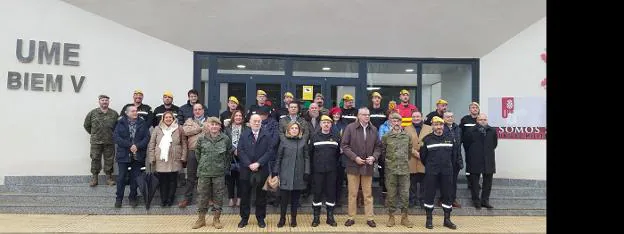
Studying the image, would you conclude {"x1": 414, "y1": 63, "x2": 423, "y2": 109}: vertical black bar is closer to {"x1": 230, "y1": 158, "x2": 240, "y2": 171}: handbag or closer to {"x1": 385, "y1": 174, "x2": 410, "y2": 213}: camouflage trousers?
{"x1": 385, "y1": 174, "x2": 410, "y2": 213}: camouflage trousers

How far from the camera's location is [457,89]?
34.5 feet

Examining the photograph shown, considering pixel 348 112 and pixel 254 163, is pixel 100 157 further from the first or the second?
pixel 348 112

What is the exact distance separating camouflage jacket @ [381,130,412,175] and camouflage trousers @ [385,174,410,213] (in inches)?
3.7

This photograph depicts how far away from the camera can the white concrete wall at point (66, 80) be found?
8789 mm

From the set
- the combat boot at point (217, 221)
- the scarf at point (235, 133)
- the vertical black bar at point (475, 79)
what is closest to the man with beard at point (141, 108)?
the scarf at point (235, 133)

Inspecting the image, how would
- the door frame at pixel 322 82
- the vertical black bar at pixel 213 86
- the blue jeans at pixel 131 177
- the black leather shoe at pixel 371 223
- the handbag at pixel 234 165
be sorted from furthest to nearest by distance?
the door frame at pixel 322 82
the vertical black bar at pixel 213 86
the blue jeans at pixel 131 177
the handbag at pixel 234 165
the black leather shoe at pixel 371 223

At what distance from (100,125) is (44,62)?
1789mm

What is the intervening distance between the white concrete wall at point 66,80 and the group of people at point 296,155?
32.0 inches

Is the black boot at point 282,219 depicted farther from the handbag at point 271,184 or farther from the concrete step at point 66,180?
the concrete step at point 66,180

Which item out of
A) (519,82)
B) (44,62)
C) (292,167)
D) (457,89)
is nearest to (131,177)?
(292,167)

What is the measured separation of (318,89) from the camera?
10469 mm

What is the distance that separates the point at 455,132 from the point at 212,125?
Result: 164 inches

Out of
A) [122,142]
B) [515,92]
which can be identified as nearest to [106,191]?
[122,142]

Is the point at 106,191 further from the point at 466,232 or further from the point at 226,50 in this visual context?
the point at 466,232
